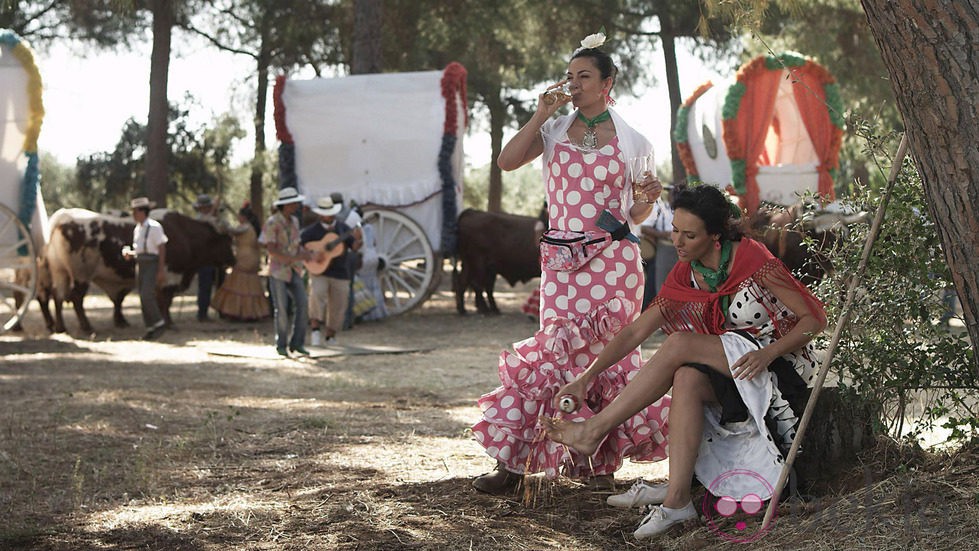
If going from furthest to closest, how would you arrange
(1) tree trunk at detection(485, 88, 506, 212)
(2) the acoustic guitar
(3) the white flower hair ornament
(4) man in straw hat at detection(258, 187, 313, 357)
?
(1) tree trunk at detection(485, 88, 506, 212) → (2) the acoustic guitar → (4) man in straw hat at detection(258, 187, 313, 357) → (3) the white flower hair ornament

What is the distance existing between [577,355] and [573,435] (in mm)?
420

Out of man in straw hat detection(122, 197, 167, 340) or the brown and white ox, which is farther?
the brown and white ox

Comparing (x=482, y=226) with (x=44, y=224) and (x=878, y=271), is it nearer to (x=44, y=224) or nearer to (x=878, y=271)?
(x=44, y=224)

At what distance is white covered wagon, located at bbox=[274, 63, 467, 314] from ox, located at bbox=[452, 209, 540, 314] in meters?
0.22

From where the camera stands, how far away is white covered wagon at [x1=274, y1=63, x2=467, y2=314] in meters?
12.5

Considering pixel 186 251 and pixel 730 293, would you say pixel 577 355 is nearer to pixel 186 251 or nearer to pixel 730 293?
pixel 730 293

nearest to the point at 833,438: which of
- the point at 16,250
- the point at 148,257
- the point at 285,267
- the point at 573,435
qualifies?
the point at 573,435

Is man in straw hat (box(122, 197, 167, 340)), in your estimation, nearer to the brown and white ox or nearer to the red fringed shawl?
the brown and white ox

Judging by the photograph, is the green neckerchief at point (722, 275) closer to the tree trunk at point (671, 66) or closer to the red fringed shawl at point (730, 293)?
the red fringed shawl at point (730, 293)

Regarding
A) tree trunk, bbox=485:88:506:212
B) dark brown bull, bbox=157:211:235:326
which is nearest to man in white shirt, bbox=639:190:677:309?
dark brown bull, bbox=157:211:235:326

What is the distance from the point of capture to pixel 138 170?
20.7 m

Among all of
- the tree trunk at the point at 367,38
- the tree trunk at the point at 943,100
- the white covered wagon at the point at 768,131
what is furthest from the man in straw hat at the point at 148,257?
the tree trunk at the point at 943,100

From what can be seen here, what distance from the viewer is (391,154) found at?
12.6m

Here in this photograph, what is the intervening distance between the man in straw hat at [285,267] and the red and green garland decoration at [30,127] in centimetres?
230
